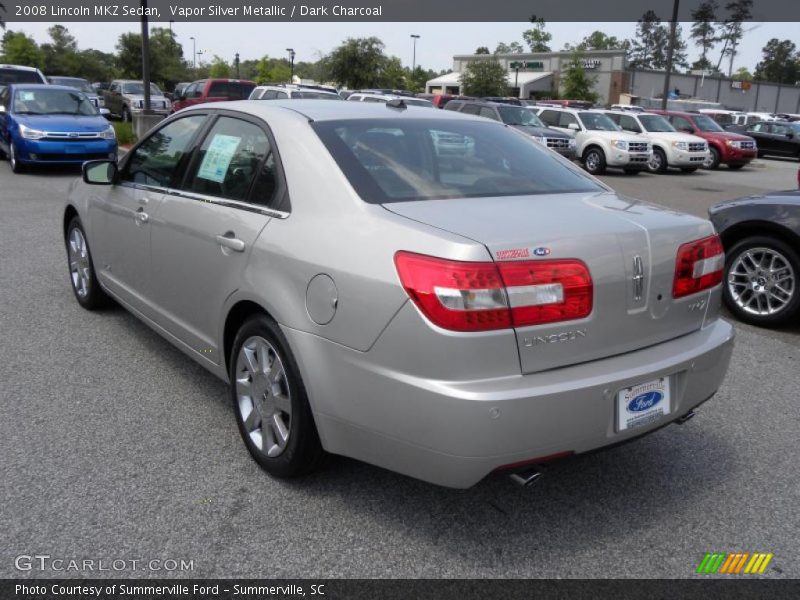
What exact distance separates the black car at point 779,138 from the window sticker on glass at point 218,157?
30194 millimetres

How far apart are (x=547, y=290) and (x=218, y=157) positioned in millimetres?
2069

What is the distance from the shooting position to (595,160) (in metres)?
20.6

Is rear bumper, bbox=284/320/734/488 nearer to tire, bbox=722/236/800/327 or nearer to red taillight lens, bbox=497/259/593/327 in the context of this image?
red taillight lens, bbox=497/259/593/327

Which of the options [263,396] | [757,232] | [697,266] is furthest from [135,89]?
[697,266]

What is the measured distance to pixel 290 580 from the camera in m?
2.67

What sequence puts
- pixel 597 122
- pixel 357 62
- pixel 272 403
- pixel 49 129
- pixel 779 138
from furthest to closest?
pixel 357 62
pixel 779 138
pixel 597 122
pixel 49 129
pixel 272 403

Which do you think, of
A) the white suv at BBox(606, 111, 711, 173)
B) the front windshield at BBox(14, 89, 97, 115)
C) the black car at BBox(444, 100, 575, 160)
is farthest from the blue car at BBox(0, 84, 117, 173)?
the white suv at BBox(606, 111, 711, 173)

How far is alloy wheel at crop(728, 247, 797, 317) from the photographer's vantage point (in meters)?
5.93

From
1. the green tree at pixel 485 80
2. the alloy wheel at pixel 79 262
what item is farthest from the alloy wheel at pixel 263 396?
the green tree at pixel 485 80

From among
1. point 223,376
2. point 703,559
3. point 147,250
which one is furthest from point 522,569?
point 147,250

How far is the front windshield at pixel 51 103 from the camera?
1453 centimetres

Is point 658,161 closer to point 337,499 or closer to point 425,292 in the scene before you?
point 337,499

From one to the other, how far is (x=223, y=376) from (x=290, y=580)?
1.31 m

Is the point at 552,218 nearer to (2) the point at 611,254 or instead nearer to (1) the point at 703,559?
(2) the point at 611,254
